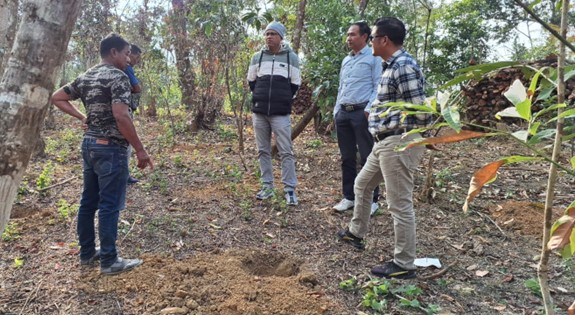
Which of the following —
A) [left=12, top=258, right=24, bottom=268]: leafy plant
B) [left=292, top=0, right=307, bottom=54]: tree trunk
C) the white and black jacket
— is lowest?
[left=12, top=258, right=24, bottom=268]: leafy plant

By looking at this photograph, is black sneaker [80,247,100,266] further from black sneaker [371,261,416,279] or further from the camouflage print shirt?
black sneaker [371,261,416,279]

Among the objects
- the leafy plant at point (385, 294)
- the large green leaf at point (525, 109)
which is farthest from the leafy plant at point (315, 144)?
the large green leaf at point (525, 109)

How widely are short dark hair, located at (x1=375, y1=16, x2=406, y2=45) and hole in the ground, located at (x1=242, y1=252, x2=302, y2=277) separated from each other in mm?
1808

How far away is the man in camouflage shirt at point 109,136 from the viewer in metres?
2.79

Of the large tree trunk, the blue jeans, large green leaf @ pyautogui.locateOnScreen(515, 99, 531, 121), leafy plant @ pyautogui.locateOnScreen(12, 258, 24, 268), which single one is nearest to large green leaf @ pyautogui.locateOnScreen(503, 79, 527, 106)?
large green leaf @ pyautogui.locateOnScreen(515, 99, 531, 121)

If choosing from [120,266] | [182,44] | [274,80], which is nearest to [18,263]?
[120,266]

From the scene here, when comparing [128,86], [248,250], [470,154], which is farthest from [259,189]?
[470,154]

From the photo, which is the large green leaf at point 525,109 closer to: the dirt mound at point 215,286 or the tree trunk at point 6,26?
the dirt mound at point 215,286

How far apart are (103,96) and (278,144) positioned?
194cm

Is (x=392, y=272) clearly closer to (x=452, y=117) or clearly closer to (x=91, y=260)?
(x=452, y=117)

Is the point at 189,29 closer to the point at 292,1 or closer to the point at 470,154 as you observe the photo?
the point at 292,1

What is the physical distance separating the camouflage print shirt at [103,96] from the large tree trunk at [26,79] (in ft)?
3.48

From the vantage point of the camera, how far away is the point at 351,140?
4.23 meters

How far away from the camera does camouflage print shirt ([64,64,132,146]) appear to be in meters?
2.78
